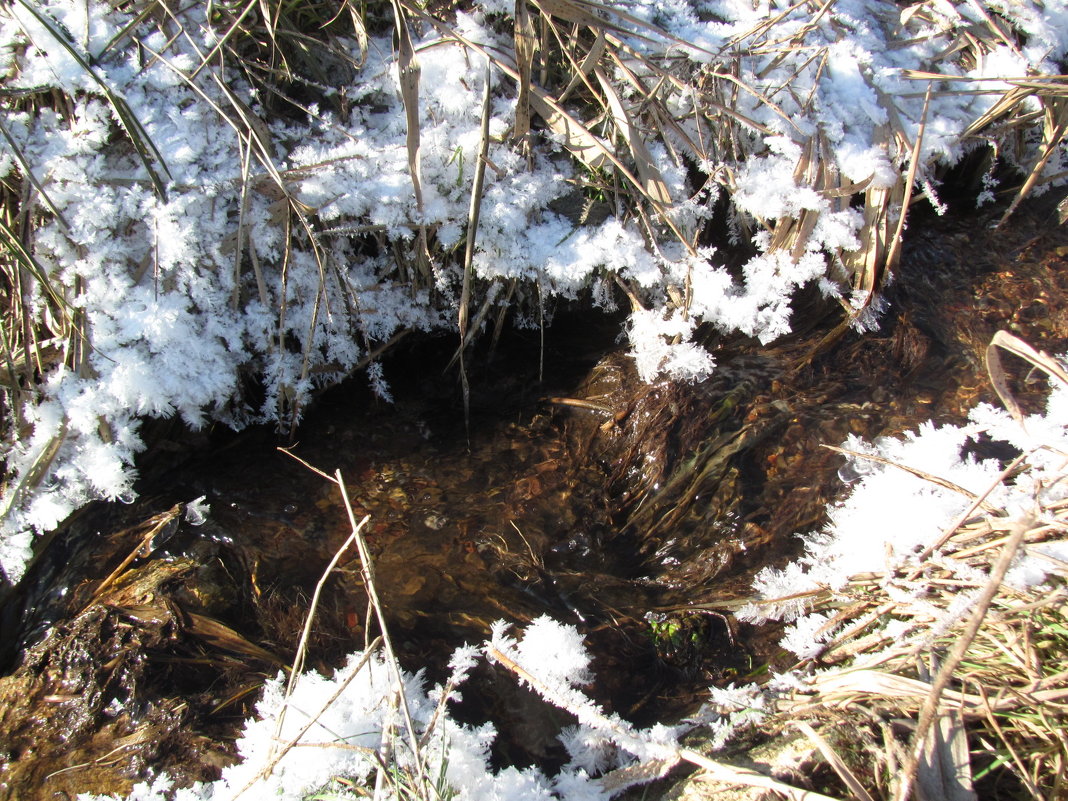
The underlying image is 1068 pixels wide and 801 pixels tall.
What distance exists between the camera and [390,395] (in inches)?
105

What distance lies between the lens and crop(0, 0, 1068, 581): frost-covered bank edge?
6.73ft

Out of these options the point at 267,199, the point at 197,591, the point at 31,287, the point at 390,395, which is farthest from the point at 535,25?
the point at 197,591

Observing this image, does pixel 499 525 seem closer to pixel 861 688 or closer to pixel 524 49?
pixel 861 688

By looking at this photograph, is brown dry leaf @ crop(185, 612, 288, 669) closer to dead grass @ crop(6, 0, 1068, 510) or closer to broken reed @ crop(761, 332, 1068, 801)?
dead grass @ crop(6, 0, 1068, 510)

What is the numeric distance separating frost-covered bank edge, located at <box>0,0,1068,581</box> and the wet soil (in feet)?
0.61

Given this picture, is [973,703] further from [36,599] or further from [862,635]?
[36,599]

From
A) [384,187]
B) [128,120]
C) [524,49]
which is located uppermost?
[524,49]

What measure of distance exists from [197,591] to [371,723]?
0.83 metres

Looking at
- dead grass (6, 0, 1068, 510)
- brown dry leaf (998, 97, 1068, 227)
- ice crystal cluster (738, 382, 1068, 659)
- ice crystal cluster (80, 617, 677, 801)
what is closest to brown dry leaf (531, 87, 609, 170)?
dead grass (6, 0, 1068, 510)

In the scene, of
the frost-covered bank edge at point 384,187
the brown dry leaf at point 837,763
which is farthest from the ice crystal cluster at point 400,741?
the frost-covered bank edge at point 384,187

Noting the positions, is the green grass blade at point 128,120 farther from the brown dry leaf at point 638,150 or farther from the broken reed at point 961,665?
the broken reed at point 961,665

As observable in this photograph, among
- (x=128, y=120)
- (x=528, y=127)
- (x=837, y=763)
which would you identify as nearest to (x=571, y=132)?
(x=528, y=127)

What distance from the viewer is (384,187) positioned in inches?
89.8

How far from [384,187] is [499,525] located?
52.5 inches
